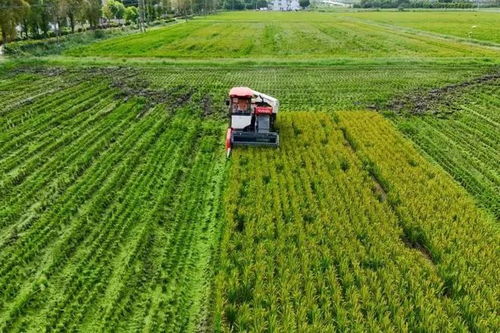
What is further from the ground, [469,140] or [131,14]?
[131,14]

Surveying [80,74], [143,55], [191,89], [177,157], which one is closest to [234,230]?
[177,157]

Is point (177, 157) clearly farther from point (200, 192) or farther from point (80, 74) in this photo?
point (80, 74)

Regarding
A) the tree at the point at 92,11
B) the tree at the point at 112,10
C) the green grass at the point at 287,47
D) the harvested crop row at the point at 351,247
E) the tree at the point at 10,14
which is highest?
the tree at the point at 112,10

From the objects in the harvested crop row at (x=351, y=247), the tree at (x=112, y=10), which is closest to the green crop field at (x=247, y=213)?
the harvested crop row at (x=351, y=247)

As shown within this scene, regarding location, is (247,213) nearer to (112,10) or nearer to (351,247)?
(351,247)

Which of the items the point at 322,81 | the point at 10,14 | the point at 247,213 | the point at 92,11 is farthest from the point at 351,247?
the point at 92,11

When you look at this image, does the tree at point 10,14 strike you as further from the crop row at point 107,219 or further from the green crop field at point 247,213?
the crop row at point 107,219
